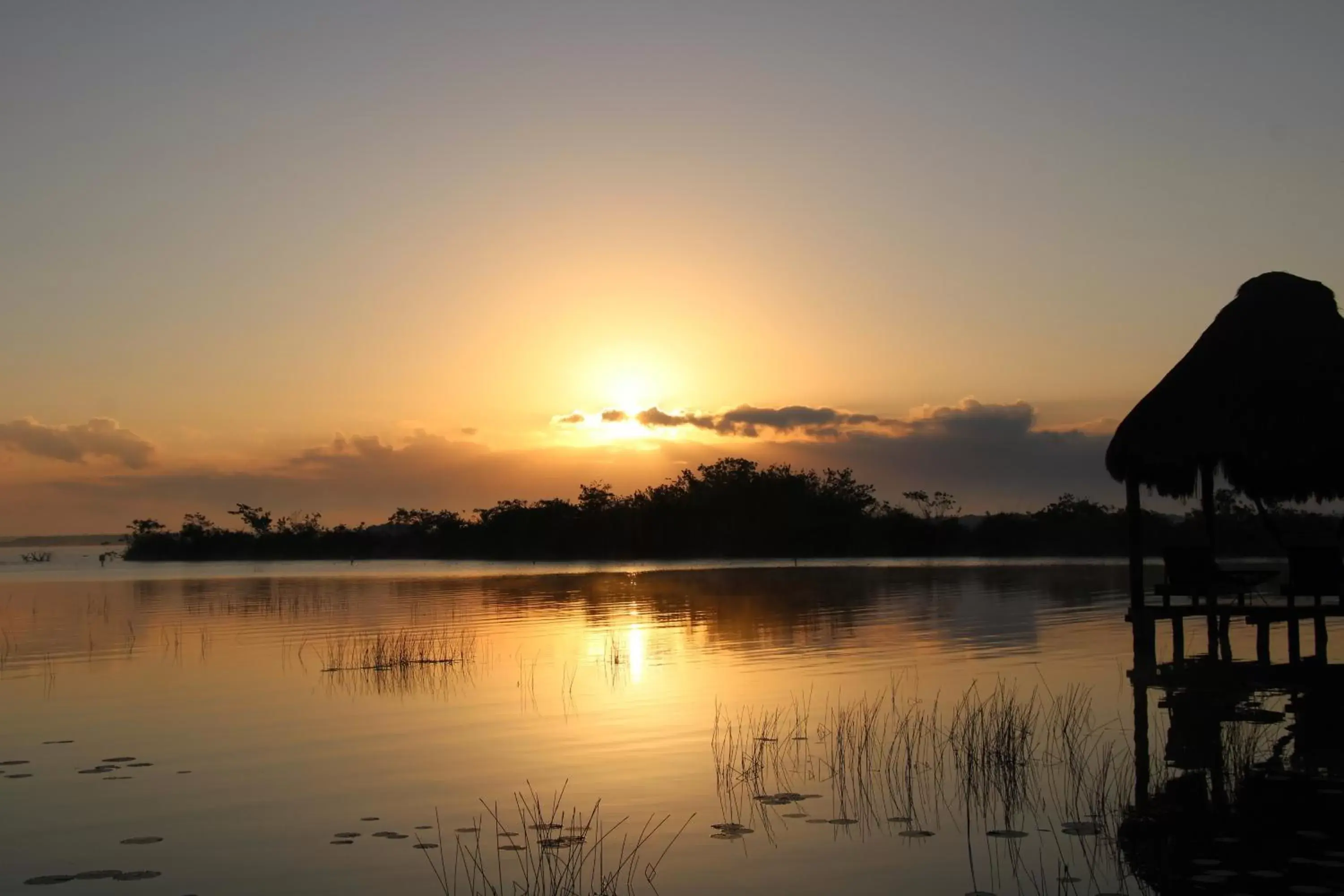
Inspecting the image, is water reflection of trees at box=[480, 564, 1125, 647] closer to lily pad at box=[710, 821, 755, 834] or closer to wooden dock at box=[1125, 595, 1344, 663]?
wooden dock at box=[1125, 595, 1344, 663]

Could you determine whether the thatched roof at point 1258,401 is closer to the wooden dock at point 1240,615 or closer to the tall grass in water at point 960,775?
the wooden dock at point 1240,615

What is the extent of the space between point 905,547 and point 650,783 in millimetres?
88970

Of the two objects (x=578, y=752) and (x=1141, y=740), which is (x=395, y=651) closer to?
(x=578, y=752)

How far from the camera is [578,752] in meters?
14.9

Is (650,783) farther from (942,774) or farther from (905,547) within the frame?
(905,547)

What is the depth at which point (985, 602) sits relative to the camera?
39844 millimetres

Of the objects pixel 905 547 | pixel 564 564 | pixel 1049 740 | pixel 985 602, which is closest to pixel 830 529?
pixel 905 547

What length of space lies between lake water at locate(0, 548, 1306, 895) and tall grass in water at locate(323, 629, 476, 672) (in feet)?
0.68

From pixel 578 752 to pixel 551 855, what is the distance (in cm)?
499

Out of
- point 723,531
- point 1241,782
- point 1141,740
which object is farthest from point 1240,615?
point 723,531

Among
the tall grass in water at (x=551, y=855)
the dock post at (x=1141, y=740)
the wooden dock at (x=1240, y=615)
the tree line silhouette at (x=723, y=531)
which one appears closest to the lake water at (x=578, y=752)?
the tall grass in water at (x=551, y=855)

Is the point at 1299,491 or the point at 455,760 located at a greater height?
the point at 1299,491

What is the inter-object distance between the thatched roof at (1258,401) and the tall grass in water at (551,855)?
10995mm

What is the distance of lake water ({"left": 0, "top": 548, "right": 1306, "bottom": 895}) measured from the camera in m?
9.88
